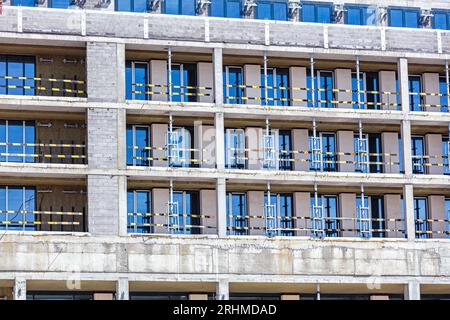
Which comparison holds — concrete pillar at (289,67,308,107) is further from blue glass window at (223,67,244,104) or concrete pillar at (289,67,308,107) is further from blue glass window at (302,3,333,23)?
blue glass window at (302,3,333,23)

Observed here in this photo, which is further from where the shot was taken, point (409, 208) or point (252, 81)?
point (252, 81)

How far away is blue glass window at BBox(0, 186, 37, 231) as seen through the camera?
56.4 m

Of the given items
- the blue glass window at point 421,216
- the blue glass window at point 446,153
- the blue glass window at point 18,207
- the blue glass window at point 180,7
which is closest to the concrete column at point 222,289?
the blue glass window at point 18,207

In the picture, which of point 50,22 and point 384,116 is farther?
point 384,116

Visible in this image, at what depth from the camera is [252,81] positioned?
60.2m

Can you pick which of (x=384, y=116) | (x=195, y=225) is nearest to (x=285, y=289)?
(x=195, y=225)

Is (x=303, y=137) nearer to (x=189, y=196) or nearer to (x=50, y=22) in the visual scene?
(x=189, y=196)

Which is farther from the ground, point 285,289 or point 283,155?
point 283,155

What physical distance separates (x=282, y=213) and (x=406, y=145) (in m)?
7.50

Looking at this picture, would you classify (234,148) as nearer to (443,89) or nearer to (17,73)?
(17,73)

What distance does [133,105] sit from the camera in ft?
185

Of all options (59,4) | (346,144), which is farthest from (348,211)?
(59,4)

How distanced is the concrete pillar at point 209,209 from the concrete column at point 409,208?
1004cm

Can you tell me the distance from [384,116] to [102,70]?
597 inches
